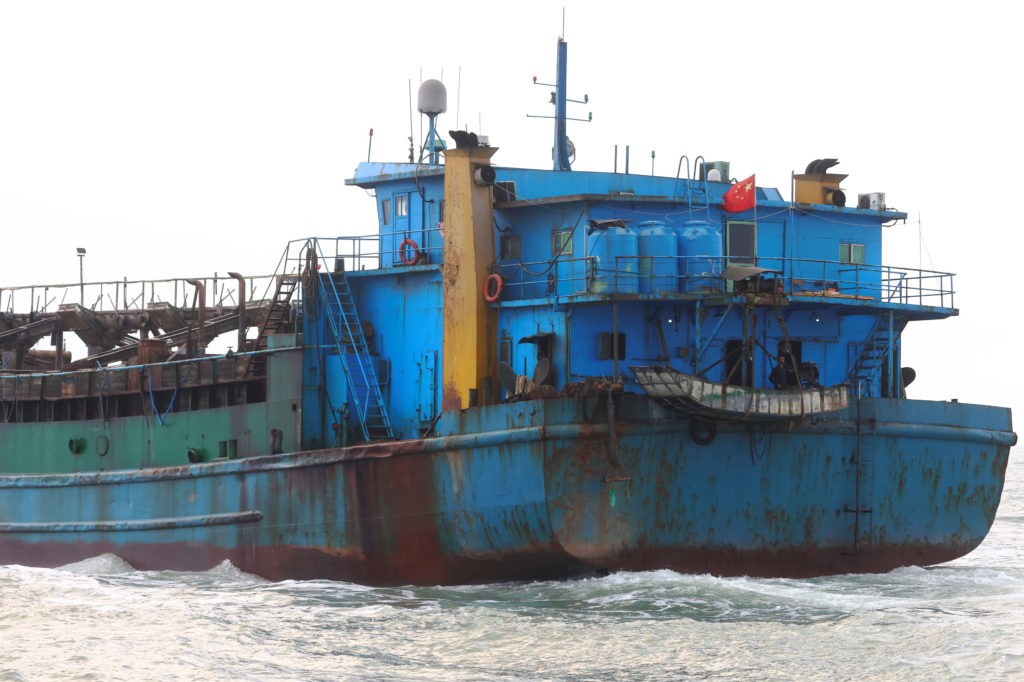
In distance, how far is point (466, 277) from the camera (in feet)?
73.7

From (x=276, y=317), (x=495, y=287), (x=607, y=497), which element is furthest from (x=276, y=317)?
(x=607, y=497)

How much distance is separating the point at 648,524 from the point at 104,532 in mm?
10197

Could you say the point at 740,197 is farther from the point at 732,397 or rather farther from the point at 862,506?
the point at 862,506

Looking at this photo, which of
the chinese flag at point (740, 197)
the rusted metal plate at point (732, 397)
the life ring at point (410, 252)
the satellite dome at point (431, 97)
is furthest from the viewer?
the satellite dome at point (431, 97)

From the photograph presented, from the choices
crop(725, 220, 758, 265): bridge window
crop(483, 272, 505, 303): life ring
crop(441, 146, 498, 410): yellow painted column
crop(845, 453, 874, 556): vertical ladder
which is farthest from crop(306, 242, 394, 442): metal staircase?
crop(845, 453, 874, 556): vertical ladder

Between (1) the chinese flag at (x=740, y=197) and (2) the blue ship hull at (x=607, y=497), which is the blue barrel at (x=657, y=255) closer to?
(1) the chinese flag at (x=740, y=197)

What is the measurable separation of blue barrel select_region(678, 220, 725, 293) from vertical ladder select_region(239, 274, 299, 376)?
21.7 ft

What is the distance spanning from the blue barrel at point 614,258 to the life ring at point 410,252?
3.42 m

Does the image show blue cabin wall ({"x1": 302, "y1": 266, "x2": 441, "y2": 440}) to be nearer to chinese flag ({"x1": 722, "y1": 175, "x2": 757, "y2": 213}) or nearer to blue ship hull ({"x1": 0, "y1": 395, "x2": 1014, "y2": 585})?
blue ship hull ({"x1": 0, "y1": 395, "x2": 1014, "y2": 585})

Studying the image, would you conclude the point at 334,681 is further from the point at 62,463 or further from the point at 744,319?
the point at 62,463

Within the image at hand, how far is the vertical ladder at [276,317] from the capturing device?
25.5 m

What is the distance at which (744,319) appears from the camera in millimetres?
21266

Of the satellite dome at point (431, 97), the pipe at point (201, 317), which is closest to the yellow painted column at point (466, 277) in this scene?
the satellite dome at point (431, 97)

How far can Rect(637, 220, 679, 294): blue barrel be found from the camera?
21.9 meters
